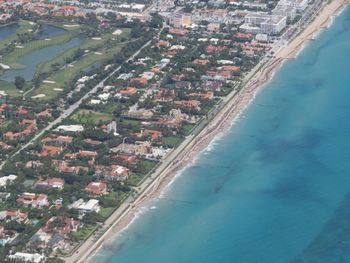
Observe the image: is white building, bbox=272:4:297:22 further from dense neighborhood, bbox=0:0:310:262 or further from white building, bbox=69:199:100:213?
white building, bbox=69:199:100:213

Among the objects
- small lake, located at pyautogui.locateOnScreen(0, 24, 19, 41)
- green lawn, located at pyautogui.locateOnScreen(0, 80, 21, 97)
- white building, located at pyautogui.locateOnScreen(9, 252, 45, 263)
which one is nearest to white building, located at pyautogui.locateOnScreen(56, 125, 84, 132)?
green lawn, located at pyautogui.locateOnScreen(0, 80, 21, 97)

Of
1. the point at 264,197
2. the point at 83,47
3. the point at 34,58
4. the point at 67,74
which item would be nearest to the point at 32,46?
the point at 34,58

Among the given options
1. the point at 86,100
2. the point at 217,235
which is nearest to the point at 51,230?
the point at 217,235

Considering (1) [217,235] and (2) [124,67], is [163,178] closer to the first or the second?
(1) [217,235]

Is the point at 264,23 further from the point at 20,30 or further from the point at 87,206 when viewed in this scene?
the point at 87,206

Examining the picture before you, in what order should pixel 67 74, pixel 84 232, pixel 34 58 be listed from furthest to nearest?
1. pixel 34 58
2. pixel 67 74
3. pixel 84 232
